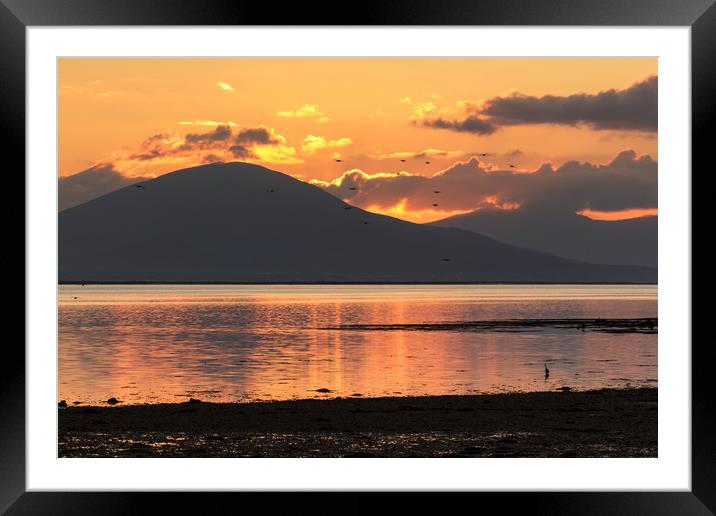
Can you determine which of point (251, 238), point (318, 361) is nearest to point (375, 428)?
point (318, 361)

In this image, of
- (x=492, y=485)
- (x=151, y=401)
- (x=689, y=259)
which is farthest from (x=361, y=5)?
(x=151, y=401)

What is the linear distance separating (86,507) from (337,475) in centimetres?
117

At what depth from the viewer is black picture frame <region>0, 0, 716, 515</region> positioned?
4312mm

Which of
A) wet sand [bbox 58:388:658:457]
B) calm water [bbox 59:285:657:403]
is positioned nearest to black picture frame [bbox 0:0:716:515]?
wet sand [bbox 58:388:658:457]

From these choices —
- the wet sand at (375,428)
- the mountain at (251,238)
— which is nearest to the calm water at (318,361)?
the wet sand at (375,428)

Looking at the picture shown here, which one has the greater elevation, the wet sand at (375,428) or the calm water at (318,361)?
the wet sand at (375,428)

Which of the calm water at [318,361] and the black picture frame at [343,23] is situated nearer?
the black picture frame at [343,23]

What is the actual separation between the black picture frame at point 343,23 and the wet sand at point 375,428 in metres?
3.93

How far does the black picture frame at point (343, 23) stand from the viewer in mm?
4312

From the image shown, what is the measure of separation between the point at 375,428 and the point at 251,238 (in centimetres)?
13179

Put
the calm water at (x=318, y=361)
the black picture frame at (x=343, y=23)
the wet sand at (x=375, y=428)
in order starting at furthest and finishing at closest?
the calm water at (x=318, y=361)
the wet sand at (x=375, y=428)
the black picture frame at (x=343, y=23)

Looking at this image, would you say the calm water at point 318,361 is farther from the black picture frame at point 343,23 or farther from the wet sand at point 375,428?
the black picture frame at point 343,23

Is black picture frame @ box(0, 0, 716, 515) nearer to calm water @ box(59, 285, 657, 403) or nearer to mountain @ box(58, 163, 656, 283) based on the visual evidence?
calm water @ box(59, 285, 657, 403)

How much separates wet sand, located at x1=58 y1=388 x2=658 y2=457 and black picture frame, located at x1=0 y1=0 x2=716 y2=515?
393cm
